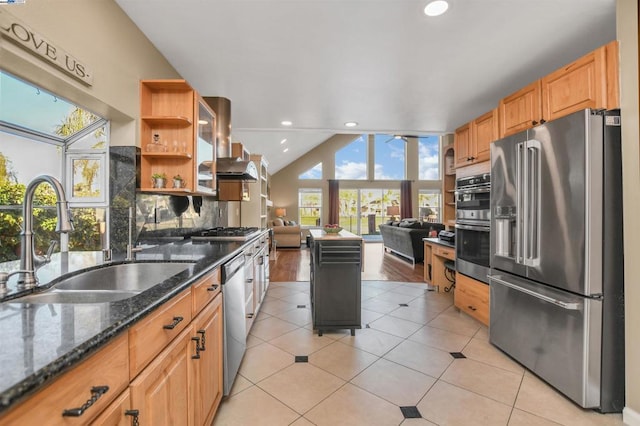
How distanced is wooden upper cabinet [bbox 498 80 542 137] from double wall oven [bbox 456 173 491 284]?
0.48m

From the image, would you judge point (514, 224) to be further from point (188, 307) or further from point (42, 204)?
point (42, 204)

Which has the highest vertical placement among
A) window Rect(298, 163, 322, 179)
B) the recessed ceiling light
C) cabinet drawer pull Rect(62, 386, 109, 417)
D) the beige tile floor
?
window Rect(298, 163, 322, 179)

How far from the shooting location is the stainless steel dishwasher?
1.79 meters

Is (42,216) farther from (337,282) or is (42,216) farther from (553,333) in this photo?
(553,333)

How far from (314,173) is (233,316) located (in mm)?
9878

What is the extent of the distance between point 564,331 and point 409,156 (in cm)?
1070

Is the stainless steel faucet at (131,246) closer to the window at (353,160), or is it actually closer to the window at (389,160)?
the window at (353,160)

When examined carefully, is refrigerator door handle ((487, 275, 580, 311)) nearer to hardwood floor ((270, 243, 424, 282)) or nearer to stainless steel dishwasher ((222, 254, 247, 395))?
stainless steel dishwasher ((222, 254, 247, 395))

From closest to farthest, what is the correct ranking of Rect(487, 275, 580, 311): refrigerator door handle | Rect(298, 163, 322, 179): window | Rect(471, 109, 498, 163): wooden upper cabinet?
Rect(487, 275, 580, 311): refrigerator door handle → Rect(471, 109, 498, 163): wooden upper cabinet → Rect(298, 163, 322, 179): window

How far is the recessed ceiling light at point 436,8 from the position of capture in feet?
5.59

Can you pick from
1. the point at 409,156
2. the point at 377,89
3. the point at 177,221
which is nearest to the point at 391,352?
the point at 177,221

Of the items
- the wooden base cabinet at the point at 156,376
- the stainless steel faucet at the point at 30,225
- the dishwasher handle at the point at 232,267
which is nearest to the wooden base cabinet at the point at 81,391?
the wooden base cabinet at the point at 156,376

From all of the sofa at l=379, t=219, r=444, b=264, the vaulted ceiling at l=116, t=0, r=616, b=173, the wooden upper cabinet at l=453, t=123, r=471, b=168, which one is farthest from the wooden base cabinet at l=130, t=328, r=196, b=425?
the sofa at l=379, t=219, r=444, b=264

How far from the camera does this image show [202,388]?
1.39 meters
